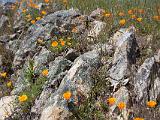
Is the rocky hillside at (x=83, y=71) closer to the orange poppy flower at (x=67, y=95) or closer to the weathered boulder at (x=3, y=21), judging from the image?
the orange poppy flower at (x=67, y=95)

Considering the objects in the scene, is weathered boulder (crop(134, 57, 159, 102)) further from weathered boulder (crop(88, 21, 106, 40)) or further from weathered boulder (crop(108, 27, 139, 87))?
weathered boulder (crop(88, 21, 106, 40))

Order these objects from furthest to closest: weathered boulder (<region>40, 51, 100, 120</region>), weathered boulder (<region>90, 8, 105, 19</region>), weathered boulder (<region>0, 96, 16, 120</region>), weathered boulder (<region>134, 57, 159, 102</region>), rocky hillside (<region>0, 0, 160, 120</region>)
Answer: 1. weathered boulder (<region>90, 8, 105, 19</region>)
2. weathered boulder (<region>0, 96, 16, 120</region>)
3. weathered boulder (<region>40, 51, 100, 120</region>)
4. rocky hillside (<region>0, 0, 160, 120</region>)
5. weathered boulder (<region>134, 57, 159, 102</region>)

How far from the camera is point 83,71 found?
6289 millimetres

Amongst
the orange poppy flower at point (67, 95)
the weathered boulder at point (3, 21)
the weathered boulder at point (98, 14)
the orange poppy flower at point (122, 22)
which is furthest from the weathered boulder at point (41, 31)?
the orange poppy flower at point (67, 95)

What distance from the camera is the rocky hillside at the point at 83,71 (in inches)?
224

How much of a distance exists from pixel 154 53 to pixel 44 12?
3368 mm

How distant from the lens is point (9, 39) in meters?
9.58

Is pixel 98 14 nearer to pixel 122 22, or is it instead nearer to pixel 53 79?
pixel 122 22

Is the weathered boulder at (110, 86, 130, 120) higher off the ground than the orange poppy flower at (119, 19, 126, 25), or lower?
lower

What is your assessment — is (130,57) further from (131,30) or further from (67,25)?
(67,25)

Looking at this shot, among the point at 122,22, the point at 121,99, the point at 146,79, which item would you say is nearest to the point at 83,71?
the point at 121,99

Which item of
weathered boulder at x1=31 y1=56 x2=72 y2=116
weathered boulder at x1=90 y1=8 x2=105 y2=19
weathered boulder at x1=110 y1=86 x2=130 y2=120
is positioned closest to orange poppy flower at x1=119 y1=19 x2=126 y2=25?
Result: weathered boulder at x1=90 y1=8 x2=105 y2=19

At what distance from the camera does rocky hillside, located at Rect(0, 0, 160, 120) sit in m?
5.68

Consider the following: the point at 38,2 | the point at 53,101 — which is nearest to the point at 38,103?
the point at 53,101
